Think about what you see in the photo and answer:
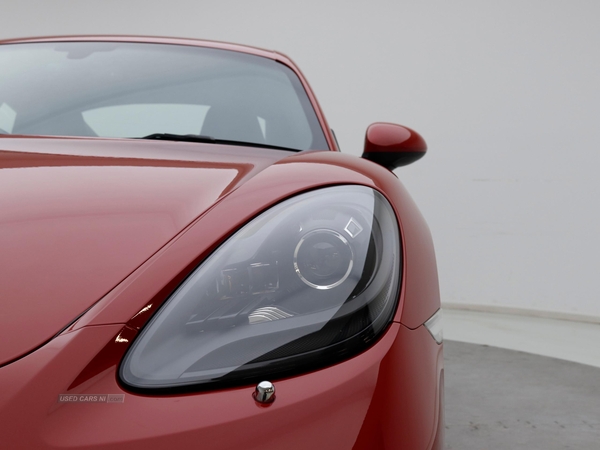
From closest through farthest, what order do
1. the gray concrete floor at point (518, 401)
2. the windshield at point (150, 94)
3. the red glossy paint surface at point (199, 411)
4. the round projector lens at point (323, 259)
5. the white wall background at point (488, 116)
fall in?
the red glossy paint surface at point (199, 411)
the round projector lens at point (323, 259)
the windshield at point (150, 94)
the gray concrete floor at point (518, 401)
the white wall background at point (488, 116)

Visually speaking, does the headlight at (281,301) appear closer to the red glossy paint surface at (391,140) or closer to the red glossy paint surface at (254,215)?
the red glossy paint surface at (254,215)

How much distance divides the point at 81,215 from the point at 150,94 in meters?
0.79

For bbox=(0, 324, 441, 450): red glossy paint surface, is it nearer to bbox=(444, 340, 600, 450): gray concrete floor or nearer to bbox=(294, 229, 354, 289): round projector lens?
bbox=(294, 229, 354, 289): round projector lens

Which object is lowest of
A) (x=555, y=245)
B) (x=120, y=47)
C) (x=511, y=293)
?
(x=511, y=293)

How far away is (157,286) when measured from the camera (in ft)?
1.97

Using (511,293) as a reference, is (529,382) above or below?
above

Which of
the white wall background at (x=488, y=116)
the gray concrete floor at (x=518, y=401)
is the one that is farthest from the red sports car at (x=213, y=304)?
the white wall background at (x=488, y=116)

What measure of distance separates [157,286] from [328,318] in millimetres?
185

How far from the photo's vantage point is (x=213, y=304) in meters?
0.62

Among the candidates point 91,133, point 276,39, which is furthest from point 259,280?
point 276,39

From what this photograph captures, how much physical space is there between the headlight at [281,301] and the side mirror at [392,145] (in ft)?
2.02

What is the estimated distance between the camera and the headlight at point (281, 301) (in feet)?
1.88

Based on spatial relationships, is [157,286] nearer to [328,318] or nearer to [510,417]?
[328,318]

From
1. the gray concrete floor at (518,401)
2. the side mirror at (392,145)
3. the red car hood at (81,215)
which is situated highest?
the red car hood at (81,215)
